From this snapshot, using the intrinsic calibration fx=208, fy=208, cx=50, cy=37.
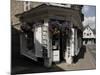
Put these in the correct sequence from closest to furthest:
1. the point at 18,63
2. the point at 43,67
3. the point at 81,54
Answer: the point at 18,63 → the point at 43,67 → the point at 81,54

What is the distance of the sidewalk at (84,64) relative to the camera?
3025 mm

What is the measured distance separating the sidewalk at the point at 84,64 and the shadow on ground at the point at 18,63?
1.06 feet

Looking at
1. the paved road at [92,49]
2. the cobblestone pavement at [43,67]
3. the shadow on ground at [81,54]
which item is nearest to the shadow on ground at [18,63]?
the cobblestone pavement at [43,67]

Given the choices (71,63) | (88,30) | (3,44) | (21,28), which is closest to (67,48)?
(71,63)

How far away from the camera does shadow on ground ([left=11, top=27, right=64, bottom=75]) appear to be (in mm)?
2775

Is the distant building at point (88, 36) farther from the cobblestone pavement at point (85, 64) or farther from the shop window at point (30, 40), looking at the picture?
the shop window at point (30, 40)

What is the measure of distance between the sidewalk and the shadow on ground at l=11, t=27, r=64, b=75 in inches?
12.7

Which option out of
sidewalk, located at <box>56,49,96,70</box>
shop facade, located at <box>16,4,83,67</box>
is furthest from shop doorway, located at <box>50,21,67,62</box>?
sidewalk, located at <box>56,49,96,70</box>

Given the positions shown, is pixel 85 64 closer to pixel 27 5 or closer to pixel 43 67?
pixel 43 67

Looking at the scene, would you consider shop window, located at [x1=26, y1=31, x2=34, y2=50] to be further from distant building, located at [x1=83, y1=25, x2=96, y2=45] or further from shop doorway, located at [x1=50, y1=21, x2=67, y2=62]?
distant building, located at [x1=83, y1=25, x2=96, y2=45]

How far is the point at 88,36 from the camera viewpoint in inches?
124

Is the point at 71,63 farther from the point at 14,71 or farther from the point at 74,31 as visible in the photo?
the point at 14,71

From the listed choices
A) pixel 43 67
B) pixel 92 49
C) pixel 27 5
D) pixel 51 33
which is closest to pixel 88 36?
pixel 92 49

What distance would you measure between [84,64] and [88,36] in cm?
43
